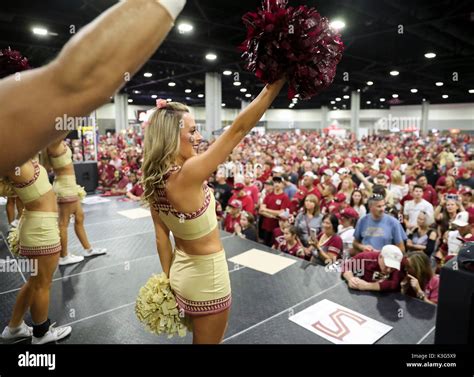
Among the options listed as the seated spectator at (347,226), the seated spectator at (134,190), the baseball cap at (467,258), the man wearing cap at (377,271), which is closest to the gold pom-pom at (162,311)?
the baseball cap at (467,258)

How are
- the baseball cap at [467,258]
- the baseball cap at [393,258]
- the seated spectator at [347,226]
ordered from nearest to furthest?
1. the baseball cap at [467,258]
2. the baseball cap at [393,258]
3. the seated spectator at [347,226]

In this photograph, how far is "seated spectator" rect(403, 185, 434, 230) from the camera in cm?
532

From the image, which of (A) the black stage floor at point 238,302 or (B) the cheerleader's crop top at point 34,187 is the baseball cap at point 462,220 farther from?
(B) the cheerleader's crop top at point 34,187

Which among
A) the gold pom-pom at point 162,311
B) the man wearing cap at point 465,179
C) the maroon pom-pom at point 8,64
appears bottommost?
the gold pom-pom at point 162,311

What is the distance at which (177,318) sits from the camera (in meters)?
1.79

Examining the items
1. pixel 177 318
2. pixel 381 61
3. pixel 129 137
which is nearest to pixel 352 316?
pixel 177 318

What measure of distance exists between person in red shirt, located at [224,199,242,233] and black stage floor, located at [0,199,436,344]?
108 centimetres

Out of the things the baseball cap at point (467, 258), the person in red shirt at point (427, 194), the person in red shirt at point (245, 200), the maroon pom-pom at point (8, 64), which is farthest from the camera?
the person in red shirt at point (427, 194)

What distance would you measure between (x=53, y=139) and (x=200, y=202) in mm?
1119

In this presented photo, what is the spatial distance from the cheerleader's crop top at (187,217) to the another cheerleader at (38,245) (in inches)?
55.2

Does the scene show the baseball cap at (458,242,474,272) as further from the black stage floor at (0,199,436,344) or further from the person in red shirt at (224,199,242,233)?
the person in red shirt at (224,199,242,233)

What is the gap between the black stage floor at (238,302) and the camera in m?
2.72

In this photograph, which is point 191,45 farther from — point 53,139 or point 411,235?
point 53,139
